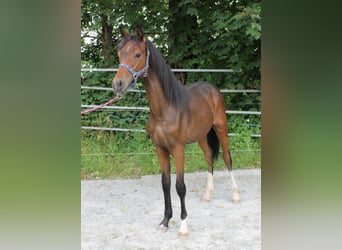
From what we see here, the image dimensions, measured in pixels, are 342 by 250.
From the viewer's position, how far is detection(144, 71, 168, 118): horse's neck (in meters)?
2.76

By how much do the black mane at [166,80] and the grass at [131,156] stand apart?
2174 millimetres

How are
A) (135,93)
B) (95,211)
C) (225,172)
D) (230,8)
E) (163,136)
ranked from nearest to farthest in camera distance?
(163,136) < (95,211) < (225,172) < (230,8) < (135,93)

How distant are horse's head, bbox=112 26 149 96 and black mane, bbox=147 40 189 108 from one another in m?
0.08

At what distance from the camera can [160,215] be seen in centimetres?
343

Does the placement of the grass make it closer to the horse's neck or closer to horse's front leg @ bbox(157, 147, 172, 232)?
horse's front leg @ bbox(157, 147, 172, 232)

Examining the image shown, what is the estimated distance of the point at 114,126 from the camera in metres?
6.12

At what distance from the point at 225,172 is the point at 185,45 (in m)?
2.93

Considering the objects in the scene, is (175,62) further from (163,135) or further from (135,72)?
(135,72)

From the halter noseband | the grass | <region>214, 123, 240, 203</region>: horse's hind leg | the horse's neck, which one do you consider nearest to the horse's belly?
the horse's neck

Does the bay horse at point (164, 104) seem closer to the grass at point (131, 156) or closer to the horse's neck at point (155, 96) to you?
the horse's neck at point (155, 96)

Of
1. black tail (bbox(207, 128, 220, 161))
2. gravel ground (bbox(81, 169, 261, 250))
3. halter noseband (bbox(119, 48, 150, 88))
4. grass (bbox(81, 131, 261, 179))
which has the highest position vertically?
halter noseband (bbox(119, 48, 150, 88))
